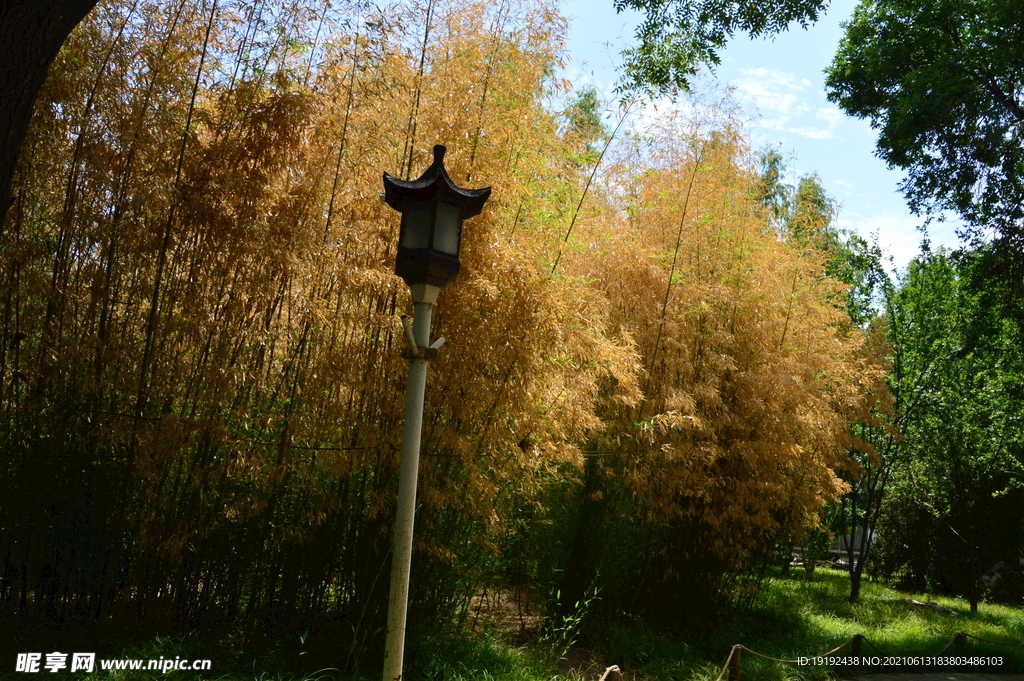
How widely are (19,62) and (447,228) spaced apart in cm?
138

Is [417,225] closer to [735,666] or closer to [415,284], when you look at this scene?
[415,284]

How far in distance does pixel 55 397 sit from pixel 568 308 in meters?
2.46

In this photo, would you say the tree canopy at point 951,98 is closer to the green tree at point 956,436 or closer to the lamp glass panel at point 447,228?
the green tree at point 956,436

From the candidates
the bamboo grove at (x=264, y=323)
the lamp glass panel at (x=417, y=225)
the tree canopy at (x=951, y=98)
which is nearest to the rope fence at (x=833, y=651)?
the bamboo grove at (x=264, y=323)

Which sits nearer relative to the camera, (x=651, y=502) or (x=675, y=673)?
(x=675, y=673)

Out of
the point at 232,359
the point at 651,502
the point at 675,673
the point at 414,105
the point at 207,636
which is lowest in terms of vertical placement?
the point at 675,673

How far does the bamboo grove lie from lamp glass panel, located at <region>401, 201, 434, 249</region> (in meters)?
0.80

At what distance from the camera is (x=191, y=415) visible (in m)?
3.27

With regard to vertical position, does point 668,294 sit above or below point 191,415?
above

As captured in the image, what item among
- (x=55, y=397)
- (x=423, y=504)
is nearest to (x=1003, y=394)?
(x=423, y=504)

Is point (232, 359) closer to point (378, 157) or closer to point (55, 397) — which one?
point (55, 397)

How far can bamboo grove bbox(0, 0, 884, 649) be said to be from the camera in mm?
3277

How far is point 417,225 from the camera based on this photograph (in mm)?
2697

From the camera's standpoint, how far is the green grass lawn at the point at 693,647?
3.28 meters
